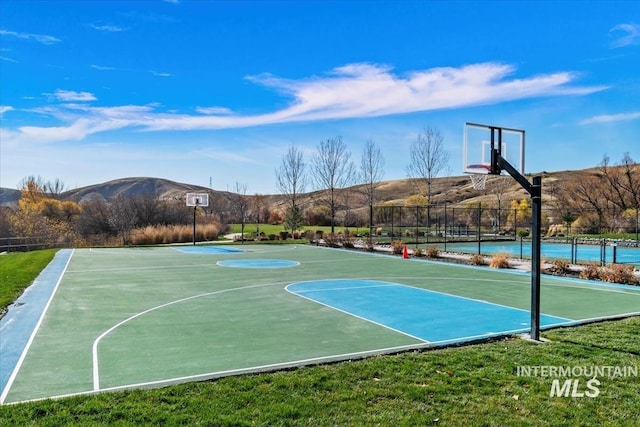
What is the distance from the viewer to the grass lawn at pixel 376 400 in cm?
397

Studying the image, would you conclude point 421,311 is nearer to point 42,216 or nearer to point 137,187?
point 42,216

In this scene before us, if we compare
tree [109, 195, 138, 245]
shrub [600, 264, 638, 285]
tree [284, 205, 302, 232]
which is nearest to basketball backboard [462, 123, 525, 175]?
shrub [600, 264, 638, 285]

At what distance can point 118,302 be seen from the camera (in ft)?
32.0

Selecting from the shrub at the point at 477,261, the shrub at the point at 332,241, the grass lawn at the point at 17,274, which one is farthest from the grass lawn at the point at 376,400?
the shrub at the point at 332,241

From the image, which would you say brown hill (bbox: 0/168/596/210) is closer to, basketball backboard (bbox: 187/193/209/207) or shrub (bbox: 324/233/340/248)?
basketball backboard (bbox: 187/193/209/207)

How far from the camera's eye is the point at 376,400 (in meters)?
4.40

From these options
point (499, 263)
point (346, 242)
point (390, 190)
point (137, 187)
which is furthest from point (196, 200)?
point (137, 187)

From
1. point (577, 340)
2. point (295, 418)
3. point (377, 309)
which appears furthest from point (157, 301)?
point (577, 340)

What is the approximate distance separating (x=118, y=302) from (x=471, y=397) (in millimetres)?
7517

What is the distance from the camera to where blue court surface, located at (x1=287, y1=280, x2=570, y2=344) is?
7375 mm

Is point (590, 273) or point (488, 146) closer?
point (488, 146)

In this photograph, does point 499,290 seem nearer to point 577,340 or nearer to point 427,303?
point 427,303

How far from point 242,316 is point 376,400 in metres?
4.35

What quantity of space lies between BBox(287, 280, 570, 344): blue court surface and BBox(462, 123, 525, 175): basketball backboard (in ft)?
7.91
